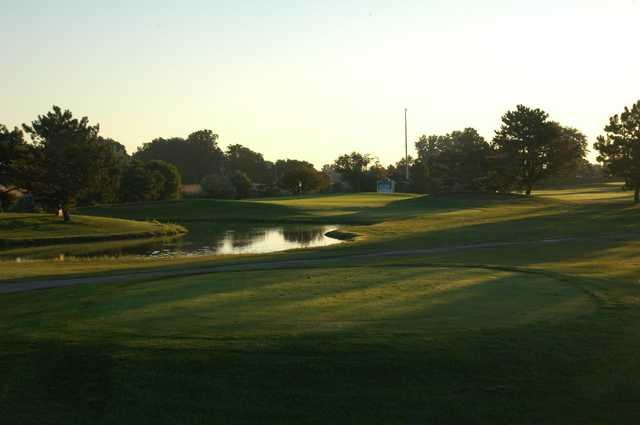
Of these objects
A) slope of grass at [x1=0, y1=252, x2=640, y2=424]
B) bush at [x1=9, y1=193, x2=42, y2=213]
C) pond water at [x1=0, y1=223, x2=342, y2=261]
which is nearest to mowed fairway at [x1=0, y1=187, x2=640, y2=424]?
slope of grass at [x1=0, y1=252, x2=640, y2=424]

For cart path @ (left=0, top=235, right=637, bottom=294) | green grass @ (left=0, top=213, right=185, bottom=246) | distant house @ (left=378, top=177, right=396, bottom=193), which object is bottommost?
green grass @ (left=0, top=213, right=185, bottom=246)

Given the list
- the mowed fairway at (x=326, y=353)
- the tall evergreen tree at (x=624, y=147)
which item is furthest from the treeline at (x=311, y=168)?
the mowed fairway at (x=326, y=353)

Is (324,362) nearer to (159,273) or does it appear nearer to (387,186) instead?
(159,273)

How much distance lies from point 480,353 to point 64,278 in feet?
51.6

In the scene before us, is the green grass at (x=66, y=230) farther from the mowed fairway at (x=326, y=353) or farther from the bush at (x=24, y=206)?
the mowed fairway at (x=326, y=353)

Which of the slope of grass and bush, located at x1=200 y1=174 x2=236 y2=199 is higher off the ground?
bush, located at x1=200 y1=174 x2=236 y2=199

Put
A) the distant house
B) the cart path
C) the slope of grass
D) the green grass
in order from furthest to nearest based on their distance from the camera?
1. the distant house
2. the green grass
3. the cart path
4. the slope of grass

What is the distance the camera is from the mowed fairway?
9.30 m

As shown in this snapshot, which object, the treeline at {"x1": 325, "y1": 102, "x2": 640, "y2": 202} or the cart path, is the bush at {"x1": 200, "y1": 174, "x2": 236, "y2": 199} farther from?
the cart path

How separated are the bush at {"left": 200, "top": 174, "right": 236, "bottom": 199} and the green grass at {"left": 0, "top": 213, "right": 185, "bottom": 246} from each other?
6004 cm

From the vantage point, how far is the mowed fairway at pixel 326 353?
9.30m

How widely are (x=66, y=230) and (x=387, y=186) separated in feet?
301

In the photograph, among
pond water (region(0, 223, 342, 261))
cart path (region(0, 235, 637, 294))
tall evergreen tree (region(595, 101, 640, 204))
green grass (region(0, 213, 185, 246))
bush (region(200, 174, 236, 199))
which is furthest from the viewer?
bush (region(200, 174, 236, 199))

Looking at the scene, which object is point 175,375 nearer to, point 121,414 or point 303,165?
point 121,414
